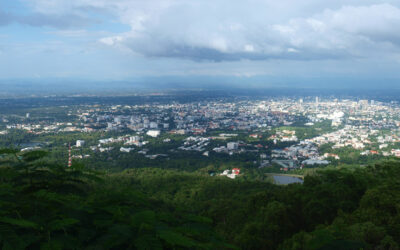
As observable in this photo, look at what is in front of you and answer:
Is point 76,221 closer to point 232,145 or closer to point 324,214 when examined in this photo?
point 324,214

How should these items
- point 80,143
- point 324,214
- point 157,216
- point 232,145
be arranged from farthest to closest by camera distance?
point 232,145
point 80,143
point 324,214
point 157,216

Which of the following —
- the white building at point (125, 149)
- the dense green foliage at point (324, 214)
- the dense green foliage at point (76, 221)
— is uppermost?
the dense green foliage at point (76, 221)

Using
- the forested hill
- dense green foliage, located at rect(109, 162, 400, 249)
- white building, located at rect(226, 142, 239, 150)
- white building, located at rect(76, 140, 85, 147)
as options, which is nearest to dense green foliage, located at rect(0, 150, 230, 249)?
the forested hill

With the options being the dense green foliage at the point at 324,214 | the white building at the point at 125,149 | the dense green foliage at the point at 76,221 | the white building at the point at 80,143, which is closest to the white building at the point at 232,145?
the white building at the point at 125,149

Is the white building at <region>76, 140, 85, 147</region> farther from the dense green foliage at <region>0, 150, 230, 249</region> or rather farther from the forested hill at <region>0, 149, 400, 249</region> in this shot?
the dense green foliage at <region>0, 150, 230, 249</region>

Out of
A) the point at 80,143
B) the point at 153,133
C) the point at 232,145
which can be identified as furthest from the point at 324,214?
the point at 153,133

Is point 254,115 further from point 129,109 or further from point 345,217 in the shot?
point 345,217

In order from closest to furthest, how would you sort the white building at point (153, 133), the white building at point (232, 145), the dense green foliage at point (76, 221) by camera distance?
1. the dense green foliage at point (76, 221)
2. the white building at point (232, 145)
3. the white building at point (153, 133)

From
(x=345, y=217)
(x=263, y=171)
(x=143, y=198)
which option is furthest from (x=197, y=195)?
(x=143, y=198)

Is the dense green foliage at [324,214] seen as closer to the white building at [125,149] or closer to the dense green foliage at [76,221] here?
the dense green foliage at [76,221]
